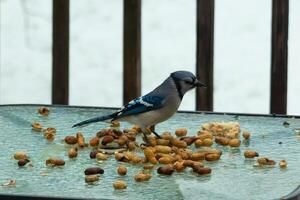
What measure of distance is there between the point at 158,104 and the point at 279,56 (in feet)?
2.89

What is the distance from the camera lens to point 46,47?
7.97m

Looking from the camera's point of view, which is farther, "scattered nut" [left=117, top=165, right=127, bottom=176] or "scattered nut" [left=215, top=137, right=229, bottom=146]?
"scattered nut" [left=215, top=137, right=229, bottom=146]

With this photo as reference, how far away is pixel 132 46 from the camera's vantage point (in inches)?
128

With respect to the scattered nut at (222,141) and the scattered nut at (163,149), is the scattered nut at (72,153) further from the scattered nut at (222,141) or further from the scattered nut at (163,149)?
the scattered nut at (222,141)

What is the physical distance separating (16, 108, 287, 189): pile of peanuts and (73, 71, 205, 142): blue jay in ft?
0.17

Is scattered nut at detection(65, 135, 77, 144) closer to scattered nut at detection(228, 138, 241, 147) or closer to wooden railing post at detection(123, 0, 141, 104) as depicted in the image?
scattered nut at detection(228, 138, 241, 147)

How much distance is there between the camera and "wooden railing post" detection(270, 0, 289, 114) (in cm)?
316

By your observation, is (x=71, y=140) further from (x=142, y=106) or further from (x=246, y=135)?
(x=246, y=135)

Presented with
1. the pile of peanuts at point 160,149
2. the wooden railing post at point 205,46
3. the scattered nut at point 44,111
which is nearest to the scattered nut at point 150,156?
the pile of peanuts at point 160,149

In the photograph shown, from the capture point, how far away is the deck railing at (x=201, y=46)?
318 cm

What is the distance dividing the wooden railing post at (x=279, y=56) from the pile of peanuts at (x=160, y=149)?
0.59 meters

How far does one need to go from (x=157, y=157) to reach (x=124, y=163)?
0.08 m

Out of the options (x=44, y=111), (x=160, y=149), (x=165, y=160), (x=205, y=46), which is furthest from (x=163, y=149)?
(x=205, y=46)

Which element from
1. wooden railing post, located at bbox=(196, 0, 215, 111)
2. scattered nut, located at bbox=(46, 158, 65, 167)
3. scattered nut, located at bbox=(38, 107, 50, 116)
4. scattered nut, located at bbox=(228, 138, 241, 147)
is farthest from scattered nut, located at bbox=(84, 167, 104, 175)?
wooden railing post, located at bbox=(196, 0, 215, 111)
